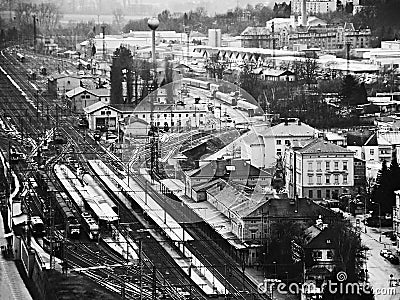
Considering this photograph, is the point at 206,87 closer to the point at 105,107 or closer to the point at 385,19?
the point at 105,107

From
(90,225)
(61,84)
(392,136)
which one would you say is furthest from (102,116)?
(90,225)

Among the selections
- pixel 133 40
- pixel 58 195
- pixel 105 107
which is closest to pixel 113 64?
pixel 133 40

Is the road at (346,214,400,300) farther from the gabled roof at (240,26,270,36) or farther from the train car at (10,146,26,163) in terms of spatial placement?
the gabled roof at (240,26,270,36)

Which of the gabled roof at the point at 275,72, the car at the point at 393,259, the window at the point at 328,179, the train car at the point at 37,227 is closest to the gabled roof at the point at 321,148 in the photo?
the window at the point at 328,179

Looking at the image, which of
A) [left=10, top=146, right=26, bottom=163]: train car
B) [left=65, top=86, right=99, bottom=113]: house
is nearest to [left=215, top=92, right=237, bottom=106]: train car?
[left=65, top=86, right=99, bottom=113]: house

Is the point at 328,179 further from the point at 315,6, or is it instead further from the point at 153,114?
the point at 315,6

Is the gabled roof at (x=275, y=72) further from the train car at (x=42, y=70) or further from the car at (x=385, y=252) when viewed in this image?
the car at (x=385, y=252)
